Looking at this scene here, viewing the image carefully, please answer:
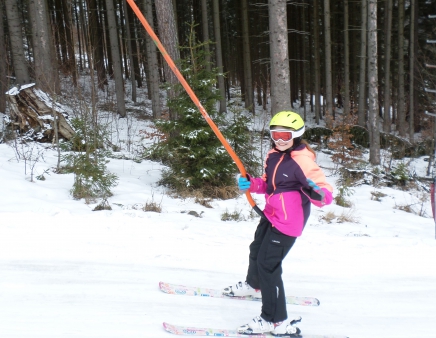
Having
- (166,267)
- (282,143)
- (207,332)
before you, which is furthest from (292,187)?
(166,267)

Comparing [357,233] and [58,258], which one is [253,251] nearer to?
[58,258]

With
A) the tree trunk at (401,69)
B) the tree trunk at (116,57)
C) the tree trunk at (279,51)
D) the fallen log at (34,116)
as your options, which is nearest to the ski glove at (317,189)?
the tree trunk at (279,51)

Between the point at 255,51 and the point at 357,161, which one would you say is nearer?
the point at 357,161

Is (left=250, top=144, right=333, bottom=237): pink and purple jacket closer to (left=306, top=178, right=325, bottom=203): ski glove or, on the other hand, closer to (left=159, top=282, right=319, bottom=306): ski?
(left=306, top=178, right=325, bottom=203): ski glove

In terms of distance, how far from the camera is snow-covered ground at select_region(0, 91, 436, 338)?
3.53 metres

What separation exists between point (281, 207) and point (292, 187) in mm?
186

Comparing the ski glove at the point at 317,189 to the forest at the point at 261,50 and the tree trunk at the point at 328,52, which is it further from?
the tree trunk at the point at 328,52

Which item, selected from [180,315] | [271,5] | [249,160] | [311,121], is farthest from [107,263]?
[311,121]

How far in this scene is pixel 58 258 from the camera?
4504 mm

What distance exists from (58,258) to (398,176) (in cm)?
1002

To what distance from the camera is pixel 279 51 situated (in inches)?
340

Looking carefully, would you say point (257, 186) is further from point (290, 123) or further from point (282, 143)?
point (290, 123)

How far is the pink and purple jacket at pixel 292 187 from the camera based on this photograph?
3121mm

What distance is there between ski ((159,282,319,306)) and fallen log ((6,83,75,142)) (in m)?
7.62
